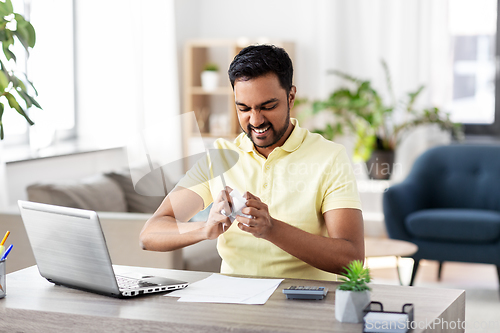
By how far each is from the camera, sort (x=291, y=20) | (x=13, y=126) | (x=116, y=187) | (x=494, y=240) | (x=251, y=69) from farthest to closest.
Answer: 1. (x=291, y=20)
2. (x=13, y=126)
3. (x=494, y=240)
4. (x=116, y=187)
5. (x=251, y=69)

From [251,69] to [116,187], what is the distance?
186 cm

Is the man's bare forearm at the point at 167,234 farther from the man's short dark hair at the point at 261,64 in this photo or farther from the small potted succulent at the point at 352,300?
the small potted succulent at the point at 352,300

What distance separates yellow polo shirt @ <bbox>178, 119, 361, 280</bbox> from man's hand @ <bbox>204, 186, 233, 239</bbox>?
0.64ft

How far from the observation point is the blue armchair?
11.7ft

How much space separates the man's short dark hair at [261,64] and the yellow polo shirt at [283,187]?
7.6 inches

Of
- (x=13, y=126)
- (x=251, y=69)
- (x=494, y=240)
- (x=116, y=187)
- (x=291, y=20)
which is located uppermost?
(x=291, y=20)

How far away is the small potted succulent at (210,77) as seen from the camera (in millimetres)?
5430

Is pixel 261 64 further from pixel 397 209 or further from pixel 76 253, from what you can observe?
pixel 397 209

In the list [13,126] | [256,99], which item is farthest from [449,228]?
[13,126]

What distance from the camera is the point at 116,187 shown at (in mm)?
3303

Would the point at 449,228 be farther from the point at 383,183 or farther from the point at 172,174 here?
the point at 172,174

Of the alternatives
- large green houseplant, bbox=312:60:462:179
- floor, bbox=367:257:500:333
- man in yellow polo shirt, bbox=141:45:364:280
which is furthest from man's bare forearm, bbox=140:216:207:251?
large green houseplant, bbox=312:60:462:179

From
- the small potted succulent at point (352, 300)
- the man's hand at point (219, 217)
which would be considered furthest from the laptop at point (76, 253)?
the small potted succulent at point (352, 300)

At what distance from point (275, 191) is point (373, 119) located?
323 cm
